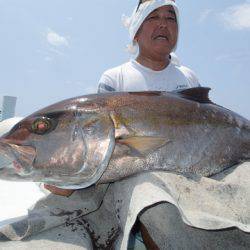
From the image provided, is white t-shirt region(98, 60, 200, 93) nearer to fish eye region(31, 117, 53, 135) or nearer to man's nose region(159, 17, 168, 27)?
man's nose region(159, 17, 168, 27)

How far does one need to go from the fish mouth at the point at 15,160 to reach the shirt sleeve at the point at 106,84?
6.46 ft

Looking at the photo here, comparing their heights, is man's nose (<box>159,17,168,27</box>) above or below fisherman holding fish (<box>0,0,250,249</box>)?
above

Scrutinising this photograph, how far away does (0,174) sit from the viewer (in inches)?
109

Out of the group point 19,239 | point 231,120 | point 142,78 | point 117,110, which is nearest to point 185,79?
point 142,78

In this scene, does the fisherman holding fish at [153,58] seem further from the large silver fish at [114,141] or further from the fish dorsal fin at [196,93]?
the large silver fish at [114,141]

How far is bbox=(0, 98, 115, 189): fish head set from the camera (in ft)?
9.04

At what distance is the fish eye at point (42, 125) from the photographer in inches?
114

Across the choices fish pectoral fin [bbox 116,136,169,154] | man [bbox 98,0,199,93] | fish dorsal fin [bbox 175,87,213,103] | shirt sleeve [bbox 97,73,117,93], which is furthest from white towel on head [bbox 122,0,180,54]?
fish pectoral fin [bbox 116,136,169,154]

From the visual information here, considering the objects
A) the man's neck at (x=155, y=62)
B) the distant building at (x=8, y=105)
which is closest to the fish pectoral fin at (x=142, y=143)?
the man's neck at (x=155, y=62)

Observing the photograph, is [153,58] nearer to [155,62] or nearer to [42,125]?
[155,62]

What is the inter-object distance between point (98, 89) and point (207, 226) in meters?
2.71

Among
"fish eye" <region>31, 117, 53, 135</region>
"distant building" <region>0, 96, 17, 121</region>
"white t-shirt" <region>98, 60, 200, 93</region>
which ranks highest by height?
"white t-shirt" <region>98, 60, 200, 93</region>

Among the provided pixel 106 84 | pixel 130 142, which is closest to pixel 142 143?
pixel 130 142

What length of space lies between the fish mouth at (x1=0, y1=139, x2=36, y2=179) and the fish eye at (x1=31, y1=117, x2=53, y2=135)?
193mm
